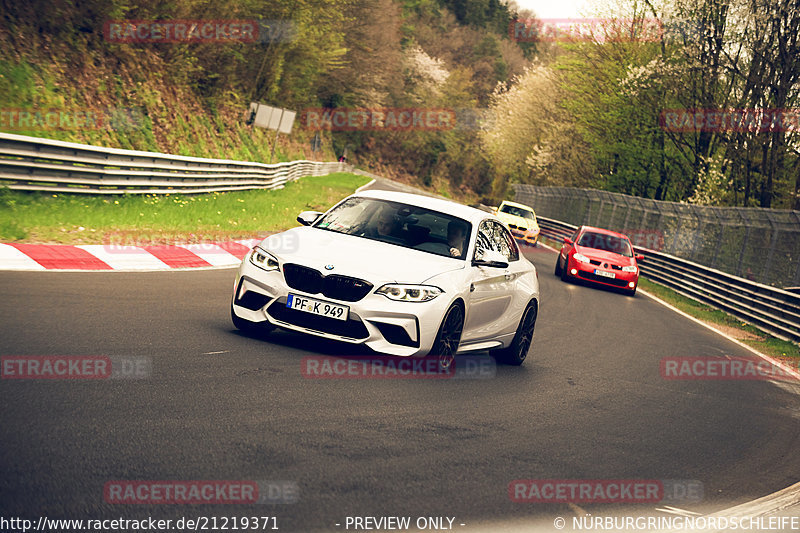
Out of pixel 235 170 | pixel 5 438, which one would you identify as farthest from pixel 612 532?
pixel 235 170

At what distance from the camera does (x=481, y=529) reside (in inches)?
178

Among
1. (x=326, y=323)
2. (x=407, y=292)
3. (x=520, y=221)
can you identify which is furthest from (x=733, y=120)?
(x=326, y=323)

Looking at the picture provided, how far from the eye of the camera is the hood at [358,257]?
775cm

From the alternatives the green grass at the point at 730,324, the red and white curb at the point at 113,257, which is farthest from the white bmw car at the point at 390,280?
the green grass at the point at 730,324

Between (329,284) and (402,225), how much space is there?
1.52 metres

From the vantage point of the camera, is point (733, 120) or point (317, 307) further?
point (733, 120)

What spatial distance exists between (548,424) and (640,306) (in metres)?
14.2

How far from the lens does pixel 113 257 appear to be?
12.1m

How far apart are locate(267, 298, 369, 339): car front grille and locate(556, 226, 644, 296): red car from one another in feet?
52.1

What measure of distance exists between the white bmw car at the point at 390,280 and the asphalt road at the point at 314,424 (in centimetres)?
41

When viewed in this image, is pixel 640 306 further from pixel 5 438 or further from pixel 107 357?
pixel 5 438

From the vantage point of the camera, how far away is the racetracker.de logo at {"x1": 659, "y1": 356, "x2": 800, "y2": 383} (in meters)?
11.7

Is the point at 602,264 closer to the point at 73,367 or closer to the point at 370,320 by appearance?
the point at 370,320

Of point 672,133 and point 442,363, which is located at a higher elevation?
point 672,133
